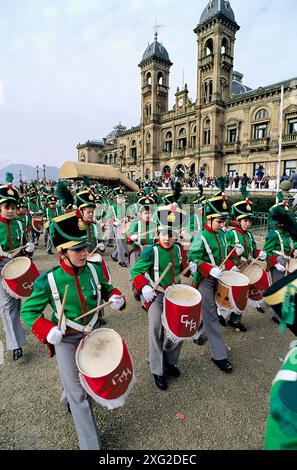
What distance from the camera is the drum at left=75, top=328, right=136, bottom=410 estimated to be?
83.7 inches

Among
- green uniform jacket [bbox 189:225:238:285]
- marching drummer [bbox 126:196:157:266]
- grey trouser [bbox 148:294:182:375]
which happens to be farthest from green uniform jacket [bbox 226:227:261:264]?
grey trouser [bbox 148:294:182:375]

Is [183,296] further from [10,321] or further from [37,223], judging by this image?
[37,223]

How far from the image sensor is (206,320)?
12.2 ft

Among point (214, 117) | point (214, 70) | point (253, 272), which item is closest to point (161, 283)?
point (253, 272)

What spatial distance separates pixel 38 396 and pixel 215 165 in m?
35.2

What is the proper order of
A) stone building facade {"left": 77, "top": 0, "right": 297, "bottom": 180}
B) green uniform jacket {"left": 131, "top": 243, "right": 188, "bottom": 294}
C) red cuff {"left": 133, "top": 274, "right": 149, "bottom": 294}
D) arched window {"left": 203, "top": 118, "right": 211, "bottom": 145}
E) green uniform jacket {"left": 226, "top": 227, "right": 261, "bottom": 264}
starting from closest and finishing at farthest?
red cuff {"left": 133, "top": 274, "right": 149, "bottom": 294}
green uniform jacket {"left": 131, "top": 243, "right": 188, "bottom": 294}
green uniform jacket {"left": 226, "top": 227, "right": 261, "bottom": 264}
stone building facade {"left": 77, "top": 0, "right": 297, "bottom": 180}
arched window {"left": 203, "top": 118, "right": 211, "bottom": 145}

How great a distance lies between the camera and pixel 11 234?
4352mm

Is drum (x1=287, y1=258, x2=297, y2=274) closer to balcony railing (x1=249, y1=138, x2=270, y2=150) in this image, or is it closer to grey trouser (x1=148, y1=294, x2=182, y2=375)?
grey trouser (x1=148, y1=294, x2=182, y2=375)

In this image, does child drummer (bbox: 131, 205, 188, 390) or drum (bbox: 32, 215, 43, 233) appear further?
drum (bbox: 32, 215, 43, 233)

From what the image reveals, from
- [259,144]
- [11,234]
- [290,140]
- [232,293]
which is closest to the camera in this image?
[232,293]

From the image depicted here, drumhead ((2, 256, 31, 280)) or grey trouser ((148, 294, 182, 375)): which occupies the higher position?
drumhead ((2, 256, 31, 280))

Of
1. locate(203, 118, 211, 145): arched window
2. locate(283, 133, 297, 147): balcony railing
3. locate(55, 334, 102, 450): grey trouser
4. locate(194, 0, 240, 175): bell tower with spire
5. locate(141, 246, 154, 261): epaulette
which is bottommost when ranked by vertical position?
locate(55, 334, 102, 450): grey trouser

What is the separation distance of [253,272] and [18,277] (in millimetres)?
3540
